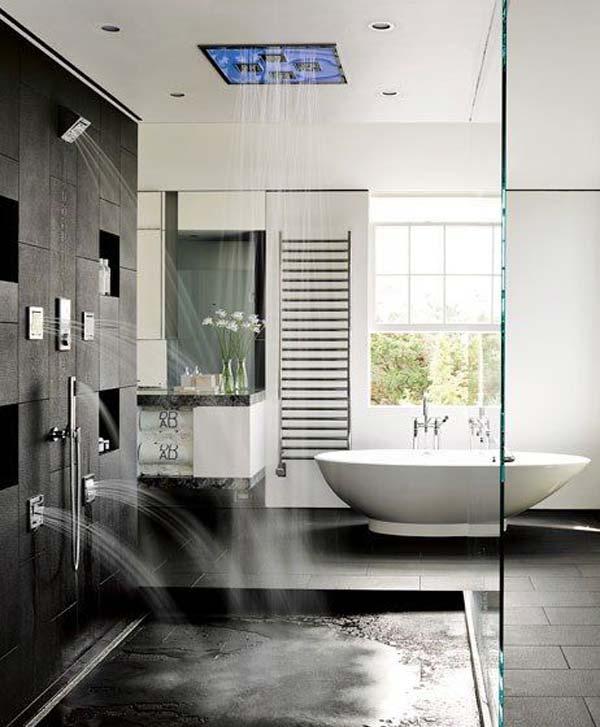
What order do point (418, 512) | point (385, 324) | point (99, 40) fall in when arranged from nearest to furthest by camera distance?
point (99, 40) → point (385, 324) → point (418, 512)

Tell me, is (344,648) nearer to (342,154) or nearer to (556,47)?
(342,154)

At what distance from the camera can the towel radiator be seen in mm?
4293

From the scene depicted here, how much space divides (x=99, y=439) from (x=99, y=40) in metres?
1.61

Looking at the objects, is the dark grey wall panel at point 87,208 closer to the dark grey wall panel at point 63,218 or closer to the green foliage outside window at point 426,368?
the dark grey wall panel at point 63,218

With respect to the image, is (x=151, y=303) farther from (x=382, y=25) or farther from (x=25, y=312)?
(x=382, y=25)

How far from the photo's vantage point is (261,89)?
417 centimetres

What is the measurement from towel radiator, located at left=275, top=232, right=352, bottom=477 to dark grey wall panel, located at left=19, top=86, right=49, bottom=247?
37.6 inches

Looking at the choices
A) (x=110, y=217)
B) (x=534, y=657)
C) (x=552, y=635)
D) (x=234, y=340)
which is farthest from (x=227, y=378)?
(x=552, y=635)

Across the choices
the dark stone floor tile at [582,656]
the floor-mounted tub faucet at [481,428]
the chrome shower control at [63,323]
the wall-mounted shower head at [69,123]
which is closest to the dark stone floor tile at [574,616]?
the dark stone floor tile at [582,656]

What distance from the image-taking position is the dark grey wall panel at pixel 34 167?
368 cm

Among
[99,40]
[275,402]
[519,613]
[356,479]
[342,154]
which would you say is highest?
[99,40]

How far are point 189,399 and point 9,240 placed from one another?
42.0 inches

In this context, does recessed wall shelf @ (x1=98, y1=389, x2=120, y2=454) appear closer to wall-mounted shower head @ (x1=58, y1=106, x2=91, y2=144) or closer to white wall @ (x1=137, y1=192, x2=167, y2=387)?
white wall @ (x1=137, y1=192, x2=167, y2=387)

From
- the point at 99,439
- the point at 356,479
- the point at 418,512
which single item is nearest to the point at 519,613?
the point at 418,512
